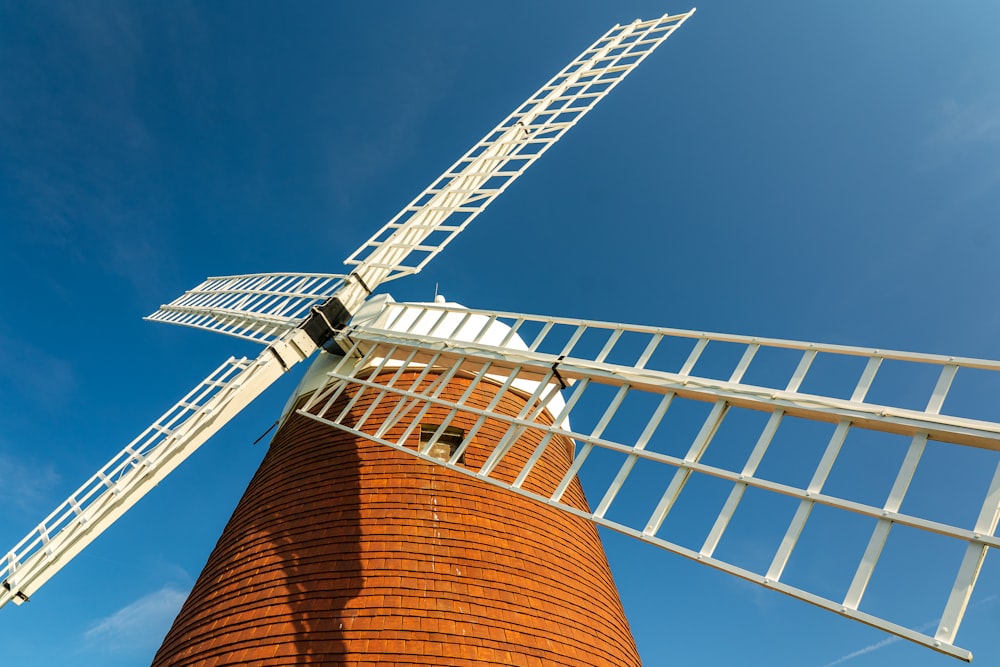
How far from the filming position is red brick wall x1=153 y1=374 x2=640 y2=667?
5.60 m

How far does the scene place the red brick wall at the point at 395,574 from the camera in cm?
560

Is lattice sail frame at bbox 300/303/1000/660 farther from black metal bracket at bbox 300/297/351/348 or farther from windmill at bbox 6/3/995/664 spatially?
black metal bracket at bbox 300/297/351/348

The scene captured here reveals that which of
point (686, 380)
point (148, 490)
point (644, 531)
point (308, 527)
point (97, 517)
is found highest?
point (686, 380)

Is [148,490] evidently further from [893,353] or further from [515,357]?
[893,353]

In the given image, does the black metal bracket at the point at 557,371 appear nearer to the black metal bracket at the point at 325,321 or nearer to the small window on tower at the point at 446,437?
the small window on tower at the point at 446,437

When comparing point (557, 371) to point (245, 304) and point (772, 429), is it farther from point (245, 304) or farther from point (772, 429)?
point (245, 304)

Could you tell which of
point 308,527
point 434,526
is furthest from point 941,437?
point 308,527

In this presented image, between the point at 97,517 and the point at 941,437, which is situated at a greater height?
the point at 941,437

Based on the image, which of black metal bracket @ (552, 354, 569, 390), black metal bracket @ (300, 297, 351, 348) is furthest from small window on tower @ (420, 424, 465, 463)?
black metal bracket @ (552, 354, 569, 390)

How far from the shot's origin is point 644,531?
385 centimetres

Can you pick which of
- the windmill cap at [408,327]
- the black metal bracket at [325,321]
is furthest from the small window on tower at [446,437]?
the black metal bracket at [325,321]

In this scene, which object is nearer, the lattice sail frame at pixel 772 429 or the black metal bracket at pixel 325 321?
the lattice sail frame at pixel 772 429

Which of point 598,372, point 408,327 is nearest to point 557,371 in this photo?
point 598,372

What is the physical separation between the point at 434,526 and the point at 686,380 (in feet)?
10.7
